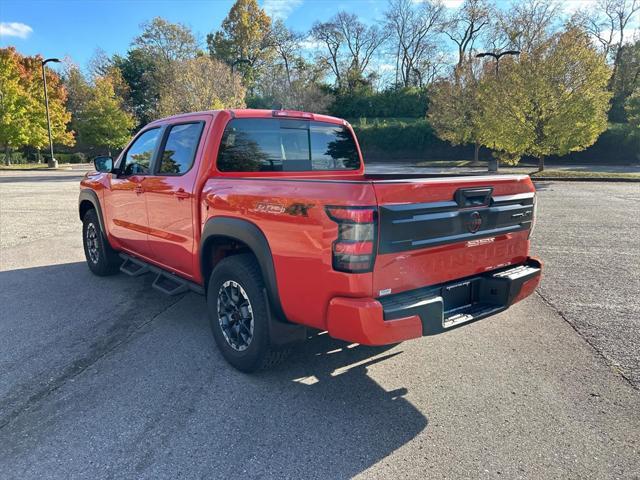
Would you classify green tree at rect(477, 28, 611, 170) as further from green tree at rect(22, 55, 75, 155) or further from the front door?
green tree at rect(22, 55, 75, 155)

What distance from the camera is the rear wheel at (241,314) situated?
3.01 m

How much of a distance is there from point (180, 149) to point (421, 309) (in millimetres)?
2679

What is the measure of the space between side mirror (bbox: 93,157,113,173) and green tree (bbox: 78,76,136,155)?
3913cm

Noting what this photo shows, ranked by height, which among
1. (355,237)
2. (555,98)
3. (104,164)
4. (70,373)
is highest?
(555,98)

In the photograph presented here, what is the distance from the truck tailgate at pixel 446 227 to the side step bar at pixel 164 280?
201cm

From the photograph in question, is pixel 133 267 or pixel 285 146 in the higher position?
pixel 285 146

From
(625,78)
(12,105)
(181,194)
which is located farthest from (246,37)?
(181,194)

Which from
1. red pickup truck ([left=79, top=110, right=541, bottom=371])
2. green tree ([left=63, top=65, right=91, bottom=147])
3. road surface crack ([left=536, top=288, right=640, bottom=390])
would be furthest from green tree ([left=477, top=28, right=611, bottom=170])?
green tree ([left=63, top=65, right=91, bottom=147])

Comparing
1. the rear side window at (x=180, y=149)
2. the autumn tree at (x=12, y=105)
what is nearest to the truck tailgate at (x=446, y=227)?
the rear side window at (x=180, y=149)

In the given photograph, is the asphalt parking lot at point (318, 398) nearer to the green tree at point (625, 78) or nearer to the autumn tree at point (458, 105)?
the autumn tree at point (458, 105)

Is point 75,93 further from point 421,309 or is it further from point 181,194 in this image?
point 421,309

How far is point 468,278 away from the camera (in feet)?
9.92

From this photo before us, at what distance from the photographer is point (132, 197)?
4582 mm

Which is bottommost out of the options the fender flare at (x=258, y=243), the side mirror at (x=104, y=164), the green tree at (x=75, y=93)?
the fender flare at (x=258, y=243)
